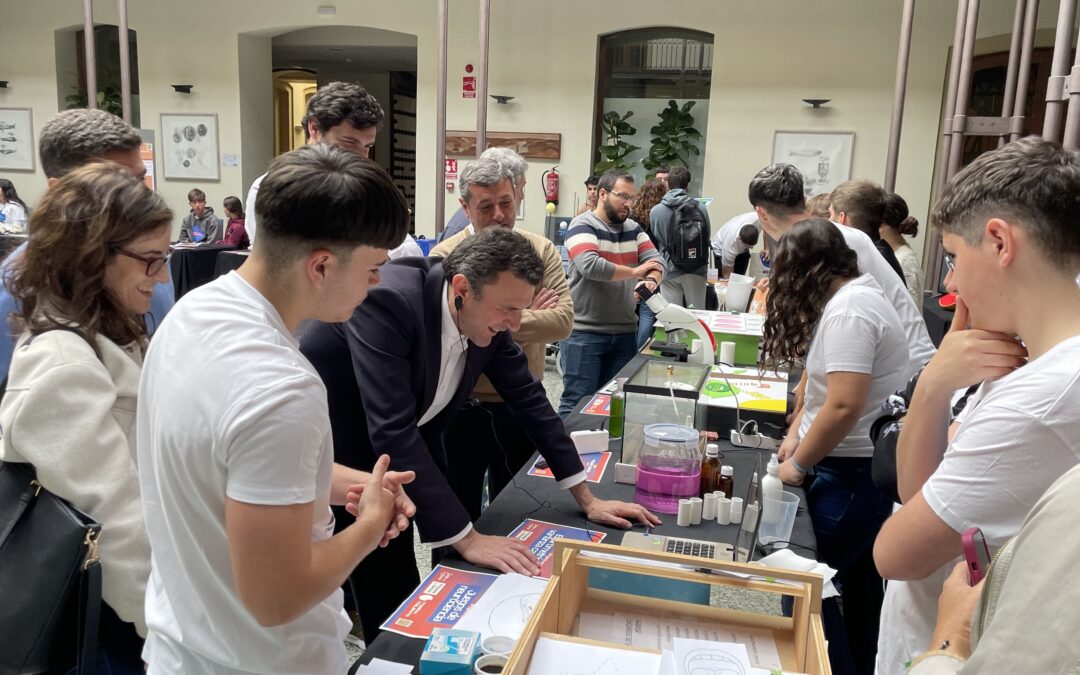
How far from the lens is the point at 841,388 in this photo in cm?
209

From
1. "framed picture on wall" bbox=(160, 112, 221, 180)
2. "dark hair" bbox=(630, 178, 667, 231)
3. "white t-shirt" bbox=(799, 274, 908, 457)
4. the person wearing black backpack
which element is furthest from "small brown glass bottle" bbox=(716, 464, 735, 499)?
"framed picture on wall" bbox=(160, 112, 221, 180)

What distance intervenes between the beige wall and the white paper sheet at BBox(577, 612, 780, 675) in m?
8.11

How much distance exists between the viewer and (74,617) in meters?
1.27

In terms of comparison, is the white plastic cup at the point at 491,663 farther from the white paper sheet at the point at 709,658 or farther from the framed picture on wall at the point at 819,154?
the framed picture on wall at the point at 819,154

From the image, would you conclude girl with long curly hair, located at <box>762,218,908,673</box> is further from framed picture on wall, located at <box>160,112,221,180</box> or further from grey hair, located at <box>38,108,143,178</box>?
framed picture on wall, located at <box>160,112,221,180</box>

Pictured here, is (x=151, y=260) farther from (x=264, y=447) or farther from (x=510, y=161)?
(x=510, y=161)

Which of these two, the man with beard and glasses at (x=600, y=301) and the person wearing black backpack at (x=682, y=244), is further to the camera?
the person wearing black backpack at (x=682, y=244)

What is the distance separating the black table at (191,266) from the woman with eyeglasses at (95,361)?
21.8ft

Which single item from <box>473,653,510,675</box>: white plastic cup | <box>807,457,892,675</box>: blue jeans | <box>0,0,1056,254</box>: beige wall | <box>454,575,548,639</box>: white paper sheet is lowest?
<box>807,457,892,675</box>: blue jeans

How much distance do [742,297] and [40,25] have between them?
34.5 feet

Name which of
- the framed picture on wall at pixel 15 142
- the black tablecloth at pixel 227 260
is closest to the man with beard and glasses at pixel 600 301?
the black tablecloth at pixel 227 260

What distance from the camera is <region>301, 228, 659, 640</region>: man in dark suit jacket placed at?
1712mm

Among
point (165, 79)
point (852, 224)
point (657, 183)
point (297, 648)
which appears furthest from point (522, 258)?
point (165, 79)

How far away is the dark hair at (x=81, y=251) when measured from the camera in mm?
1381
